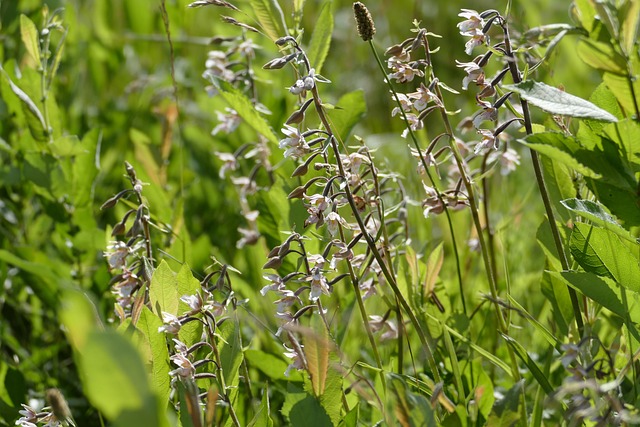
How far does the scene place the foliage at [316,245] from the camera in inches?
40.7

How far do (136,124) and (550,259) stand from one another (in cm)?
184

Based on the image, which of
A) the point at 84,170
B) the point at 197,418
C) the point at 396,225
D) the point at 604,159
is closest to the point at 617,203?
the point at 604,159

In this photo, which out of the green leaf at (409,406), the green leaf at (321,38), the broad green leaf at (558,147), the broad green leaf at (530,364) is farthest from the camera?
the green leaf at (321,38)

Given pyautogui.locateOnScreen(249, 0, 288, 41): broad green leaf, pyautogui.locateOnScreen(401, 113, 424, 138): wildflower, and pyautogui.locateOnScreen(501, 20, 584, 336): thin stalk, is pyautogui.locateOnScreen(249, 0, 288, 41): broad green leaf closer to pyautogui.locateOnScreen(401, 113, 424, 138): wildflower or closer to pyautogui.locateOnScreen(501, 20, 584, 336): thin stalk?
pyautogui.locateOnScreen(401, 113, 424, 138): wildflower

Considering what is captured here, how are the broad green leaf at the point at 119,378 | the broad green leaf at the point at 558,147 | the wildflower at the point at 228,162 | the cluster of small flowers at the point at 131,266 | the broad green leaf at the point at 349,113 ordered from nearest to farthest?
the broad green leaf at the point at 119,378
the broad green leaf at the point at 558,147
the cluster of small flowers at the point at 131,266
the broad green leaf at the point at 349,113
the wildflower at the point at 228,162

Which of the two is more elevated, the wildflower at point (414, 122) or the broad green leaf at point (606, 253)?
the wildflower at point (414, 122)

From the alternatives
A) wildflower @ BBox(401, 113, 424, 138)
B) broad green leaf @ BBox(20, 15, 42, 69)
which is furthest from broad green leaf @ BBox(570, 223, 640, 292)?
broad green leaf @ BBox(20, 15, 42, 69)

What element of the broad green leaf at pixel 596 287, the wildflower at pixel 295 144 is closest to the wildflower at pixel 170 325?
the wildflower at pixel 295 144

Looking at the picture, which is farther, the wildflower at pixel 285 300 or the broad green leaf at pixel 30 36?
the broad green leaf at pixel 30 36

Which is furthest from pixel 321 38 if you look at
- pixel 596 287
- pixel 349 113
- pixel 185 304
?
pixel 596 287

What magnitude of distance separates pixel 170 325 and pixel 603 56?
65cm

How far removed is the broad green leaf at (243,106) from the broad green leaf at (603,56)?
2.30 feet

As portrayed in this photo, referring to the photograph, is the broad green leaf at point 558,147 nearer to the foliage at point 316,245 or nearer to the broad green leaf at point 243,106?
the foliage at point 316,245

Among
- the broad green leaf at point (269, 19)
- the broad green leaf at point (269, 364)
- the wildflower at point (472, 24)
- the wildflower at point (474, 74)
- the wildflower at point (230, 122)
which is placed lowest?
the broad green leaf at point (269, 364)
